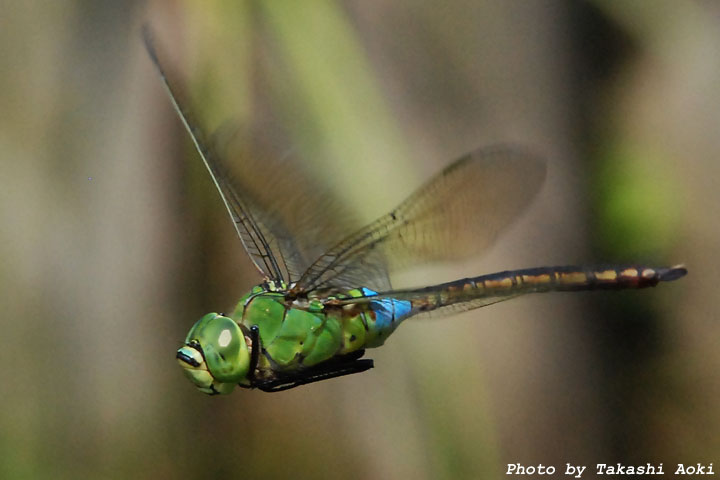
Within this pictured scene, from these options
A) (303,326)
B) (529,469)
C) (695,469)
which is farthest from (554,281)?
(695,469)

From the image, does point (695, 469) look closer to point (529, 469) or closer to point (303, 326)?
point (529, 469)

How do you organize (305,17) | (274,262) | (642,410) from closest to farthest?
(274,262), (305,17), (642,410)

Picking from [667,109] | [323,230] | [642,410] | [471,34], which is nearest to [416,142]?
[471,34]

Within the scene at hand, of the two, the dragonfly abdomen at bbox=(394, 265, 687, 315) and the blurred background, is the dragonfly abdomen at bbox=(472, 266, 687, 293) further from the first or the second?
the blurred background

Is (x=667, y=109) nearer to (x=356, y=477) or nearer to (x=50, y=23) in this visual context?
(x=356, y=477)

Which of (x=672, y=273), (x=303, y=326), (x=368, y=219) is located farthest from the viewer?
(x=368, y=219)

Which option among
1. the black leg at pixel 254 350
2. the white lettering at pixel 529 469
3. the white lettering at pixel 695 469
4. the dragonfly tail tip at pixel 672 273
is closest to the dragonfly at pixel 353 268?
the black leg at pixel 254 350
